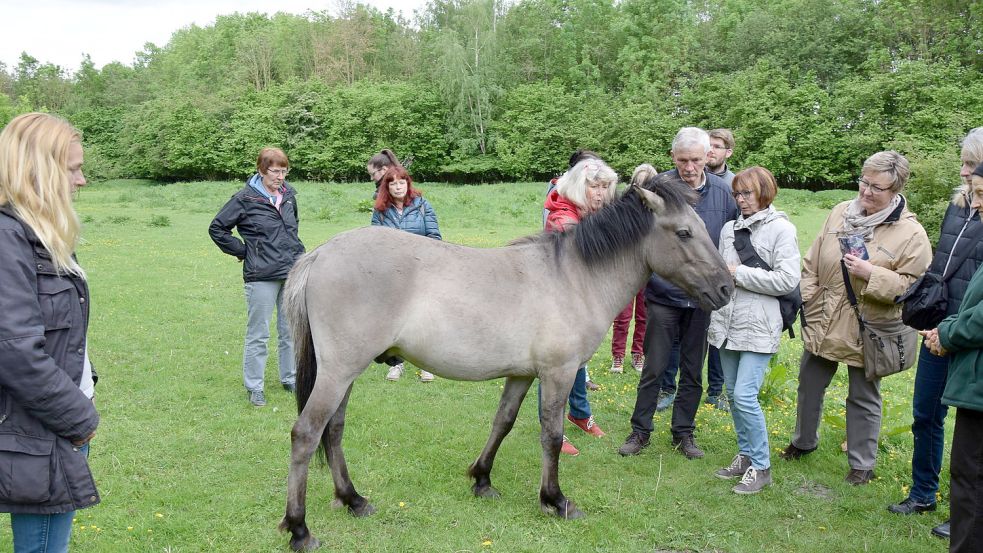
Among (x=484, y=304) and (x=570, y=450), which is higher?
(x=484, y=304)

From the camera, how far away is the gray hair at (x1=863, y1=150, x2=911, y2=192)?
4.29 metres

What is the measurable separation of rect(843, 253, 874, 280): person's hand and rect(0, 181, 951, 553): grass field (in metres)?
1.66

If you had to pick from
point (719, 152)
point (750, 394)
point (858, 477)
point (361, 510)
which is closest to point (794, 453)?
point (858, 477)

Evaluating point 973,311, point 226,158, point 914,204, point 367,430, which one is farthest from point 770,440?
point 226,158

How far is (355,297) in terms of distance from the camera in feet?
12.6

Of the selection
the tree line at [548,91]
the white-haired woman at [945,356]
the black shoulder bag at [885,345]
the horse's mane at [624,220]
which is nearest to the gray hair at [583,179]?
the horse's mane at [624,220]

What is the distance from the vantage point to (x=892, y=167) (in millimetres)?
4293

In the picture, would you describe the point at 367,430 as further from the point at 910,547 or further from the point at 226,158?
the point at 226,158

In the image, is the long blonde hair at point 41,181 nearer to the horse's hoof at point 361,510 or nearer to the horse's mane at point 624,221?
the horse's hoof at point 361,510

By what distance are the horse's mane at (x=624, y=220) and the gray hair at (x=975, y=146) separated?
1.59m

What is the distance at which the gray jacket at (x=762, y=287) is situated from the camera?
175 inches

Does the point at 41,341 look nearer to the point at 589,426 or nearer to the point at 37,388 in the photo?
the point at 37,388

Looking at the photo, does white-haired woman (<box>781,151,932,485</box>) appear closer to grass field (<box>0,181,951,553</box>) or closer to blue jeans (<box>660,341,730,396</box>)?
grass field (<box>0,181,951,553</box>)

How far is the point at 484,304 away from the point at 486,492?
5.01 feet
